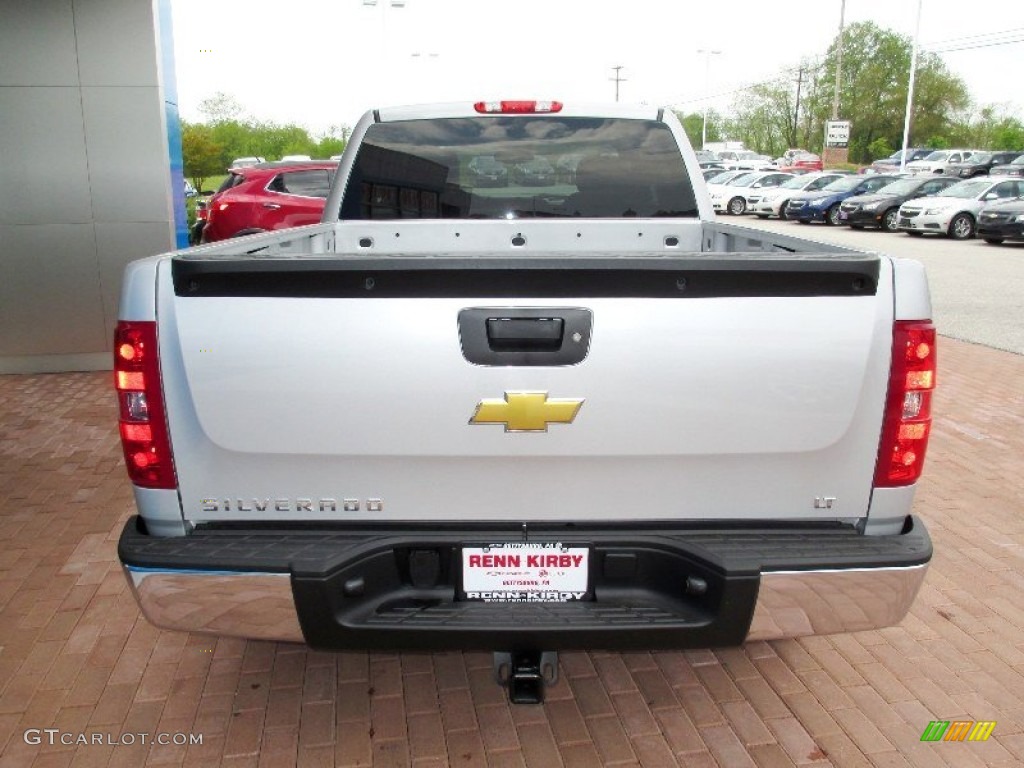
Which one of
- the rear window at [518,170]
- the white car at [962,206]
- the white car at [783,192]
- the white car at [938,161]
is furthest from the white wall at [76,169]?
the white car at [938,161]

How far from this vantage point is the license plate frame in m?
2.32

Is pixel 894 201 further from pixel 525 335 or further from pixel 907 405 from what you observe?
pixel 525 335

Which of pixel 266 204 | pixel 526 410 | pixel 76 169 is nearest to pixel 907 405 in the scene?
pixel 526 410

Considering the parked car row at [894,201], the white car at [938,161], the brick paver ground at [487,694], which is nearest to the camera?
the brick paver ground at [487,694]

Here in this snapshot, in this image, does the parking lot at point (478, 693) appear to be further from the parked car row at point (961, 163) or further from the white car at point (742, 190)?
the parked car row at point (961, 163)

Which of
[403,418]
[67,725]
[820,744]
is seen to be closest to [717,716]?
[820,744]

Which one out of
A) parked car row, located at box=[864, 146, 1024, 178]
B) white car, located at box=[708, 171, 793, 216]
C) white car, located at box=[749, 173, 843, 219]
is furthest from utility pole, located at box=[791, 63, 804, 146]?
white car, located at box=[749, 173, 843, 219]

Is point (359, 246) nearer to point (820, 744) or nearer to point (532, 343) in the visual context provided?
point (532, 343)

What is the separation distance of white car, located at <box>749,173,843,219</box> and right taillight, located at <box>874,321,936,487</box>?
28.1 m

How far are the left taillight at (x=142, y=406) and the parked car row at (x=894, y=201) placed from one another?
2139 centimetres

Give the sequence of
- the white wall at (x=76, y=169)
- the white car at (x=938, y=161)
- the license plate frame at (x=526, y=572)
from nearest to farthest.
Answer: the license plate frame at (x=526, y=572)
the white wall at (x=76, y=169)
the white car at (x=938, y=161)
